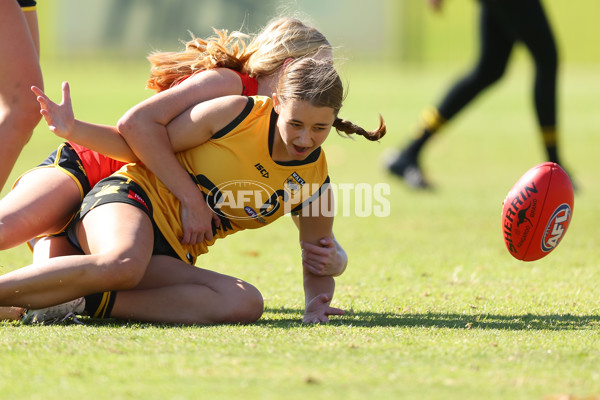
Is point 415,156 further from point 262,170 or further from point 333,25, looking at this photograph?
point 333,25

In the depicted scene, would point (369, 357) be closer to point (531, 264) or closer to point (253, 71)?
point (253, 71)

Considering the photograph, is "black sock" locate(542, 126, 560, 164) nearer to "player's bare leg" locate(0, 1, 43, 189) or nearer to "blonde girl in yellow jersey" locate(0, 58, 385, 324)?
"blonde girl in yellow jersey" locate(0, 58, 385, 324)

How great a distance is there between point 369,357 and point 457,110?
5.08 m

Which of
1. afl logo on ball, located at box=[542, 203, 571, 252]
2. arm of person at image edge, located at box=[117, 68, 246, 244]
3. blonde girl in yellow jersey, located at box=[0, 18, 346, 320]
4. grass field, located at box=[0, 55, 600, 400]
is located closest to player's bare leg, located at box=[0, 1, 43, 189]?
blonde girl in yellow jersey, located at box=[0, 18, 346, 320]

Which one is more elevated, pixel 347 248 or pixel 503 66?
pixel 503 66

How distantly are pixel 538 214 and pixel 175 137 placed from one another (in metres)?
1.67

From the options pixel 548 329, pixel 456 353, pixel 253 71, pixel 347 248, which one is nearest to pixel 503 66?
pixel 347 248

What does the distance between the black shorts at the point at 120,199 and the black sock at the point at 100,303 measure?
0.30 meters

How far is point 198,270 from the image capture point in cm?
352

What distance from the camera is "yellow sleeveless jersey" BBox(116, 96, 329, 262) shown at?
3.55 metres

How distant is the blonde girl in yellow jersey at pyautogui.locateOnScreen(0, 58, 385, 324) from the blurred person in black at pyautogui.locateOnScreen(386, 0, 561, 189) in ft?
11.6

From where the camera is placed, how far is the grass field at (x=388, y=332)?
2.40m

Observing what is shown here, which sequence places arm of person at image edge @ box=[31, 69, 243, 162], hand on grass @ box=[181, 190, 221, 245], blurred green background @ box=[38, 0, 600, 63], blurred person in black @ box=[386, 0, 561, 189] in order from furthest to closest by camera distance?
blurred green background @ box=[38, 0, 600, 63] → blurred person in black @ box=[386, 0, 561, 189] → hand on grass @ box=[181, 190, 221, 245] → arm of person at image edge @ box=[31, 69, 243, 162]

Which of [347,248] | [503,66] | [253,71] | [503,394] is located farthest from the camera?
[503,66]
